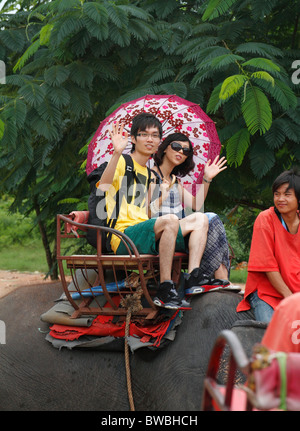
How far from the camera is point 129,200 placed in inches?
151

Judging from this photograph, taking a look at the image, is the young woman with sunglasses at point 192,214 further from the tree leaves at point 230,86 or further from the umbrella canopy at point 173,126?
the tree leaves at point 230,86

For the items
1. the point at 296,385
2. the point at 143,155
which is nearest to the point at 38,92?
the point at 143,155

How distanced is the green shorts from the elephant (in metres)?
0.39

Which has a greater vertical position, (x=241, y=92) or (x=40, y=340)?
(x=241, y=92)

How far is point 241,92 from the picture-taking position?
4355mm

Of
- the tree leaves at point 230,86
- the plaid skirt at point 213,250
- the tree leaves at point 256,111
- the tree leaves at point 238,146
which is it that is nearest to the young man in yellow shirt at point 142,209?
the plaid skirt at point 213,250

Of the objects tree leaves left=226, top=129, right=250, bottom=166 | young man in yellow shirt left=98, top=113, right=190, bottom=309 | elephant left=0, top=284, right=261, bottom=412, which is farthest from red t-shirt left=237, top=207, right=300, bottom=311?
tree leaves left=226, top=129, right=250, bottom=166

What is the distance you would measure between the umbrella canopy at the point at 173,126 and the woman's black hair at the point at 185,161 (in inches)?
4.2

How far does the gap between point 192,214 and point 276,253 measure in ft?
1.84

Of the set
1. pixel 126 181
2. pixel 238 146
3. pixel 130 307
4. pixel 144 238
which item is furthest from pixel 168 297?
pixel 238 146

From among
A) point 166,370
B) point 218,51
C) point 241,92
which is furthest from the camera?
point 218,51

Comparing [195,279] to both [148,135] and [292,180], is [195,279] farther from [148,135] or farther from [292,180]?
[148,135]

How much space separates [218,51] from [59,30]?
127cm

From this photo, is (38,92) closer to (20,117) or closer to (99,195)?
(20,117)
